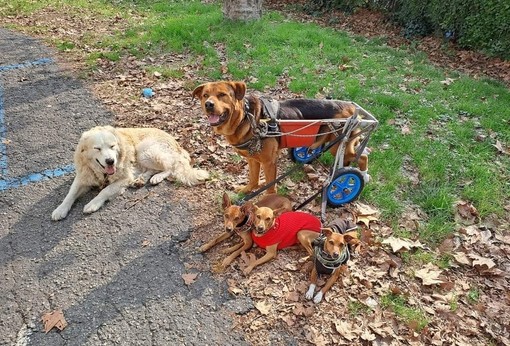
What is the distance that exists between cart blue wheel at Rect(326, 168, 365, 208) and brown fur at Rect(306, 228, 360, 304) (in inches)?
31.9

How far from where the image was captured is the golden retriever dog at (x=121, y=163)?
4551mm

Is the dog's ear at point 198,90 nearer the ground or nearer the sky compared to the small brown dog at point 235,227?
nearer the sky

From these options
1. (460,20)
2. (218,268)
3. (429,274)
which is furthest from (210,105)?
(460,20)

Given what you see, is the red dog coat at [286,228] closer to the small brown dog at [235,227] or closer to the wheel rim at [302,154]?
the small brown dog at [235,227]

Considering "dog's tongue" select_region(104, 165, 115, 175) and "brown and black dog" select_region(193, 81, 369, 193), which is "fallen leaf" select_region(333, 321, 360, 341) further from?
"dog's tongue" select_region(104, 165, 115, 175)

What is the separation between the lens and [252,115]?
13.6ft

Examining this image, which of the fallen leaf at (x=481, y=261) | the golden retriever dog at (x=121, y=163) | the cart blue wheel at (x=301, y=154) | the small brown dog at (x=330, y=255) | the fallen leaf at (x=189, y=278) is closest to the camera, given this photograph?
the small brown dog at (x=330, y=255)

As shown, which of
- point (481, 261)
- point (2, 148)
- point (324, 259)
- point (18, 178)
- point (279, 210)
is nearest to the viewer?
point (324, 259)

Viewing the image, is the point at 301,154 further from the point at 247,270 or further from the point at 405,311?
the point at 405,311

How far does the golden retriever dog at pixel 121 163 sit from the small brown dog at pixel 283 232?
1.61 metres

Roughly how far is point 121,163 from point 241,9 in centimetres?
687

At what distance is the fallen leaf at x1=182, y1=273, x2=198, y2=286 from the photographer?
147 inches

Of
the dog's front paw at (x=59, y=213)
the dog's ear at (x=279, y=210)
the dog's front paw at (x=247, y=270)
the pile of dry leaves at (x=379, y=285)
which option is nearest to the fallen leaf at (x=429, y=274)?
the pile of dry leaves at (x=379, y=285)

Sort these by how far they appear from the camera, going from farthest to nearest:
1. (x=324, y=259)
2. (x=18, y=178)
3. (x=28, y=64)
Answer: (x=28, y=64), (x=18, y=178), (x=324, y=259)
